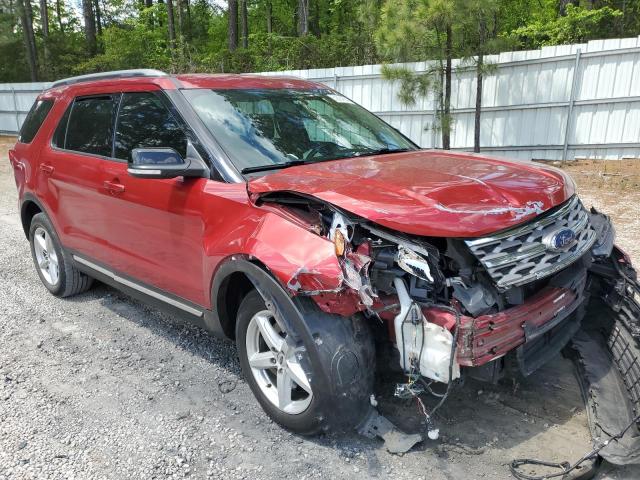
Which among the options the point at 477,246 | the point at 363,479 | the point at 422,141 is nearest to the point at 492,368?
the point at 477,246

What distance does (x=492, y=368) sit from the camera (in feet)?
8.74

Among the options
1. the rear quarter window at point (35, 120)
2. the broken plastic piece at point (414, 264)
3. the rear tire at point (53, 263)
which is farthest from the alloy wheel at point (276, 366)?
the rear quarter window at point (35, 120)

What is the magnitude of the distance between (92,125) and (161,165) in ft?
5.25

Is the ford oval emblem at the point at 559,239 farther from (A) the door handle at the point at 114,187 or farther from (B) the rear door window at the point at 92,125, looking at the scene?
(B) the rear door window at the point at 92,125

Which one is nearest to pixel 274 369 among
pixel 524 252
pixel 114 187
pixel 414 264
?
pixel 414 264

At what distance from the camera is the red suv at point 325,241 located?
2.52 meters

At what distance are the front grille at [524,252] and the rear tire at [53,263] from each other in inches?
149

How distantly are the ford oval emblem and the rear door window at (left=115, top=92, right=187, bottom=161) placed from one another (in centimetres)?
223

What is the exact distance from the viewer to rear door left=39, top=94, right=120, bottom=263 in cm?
412

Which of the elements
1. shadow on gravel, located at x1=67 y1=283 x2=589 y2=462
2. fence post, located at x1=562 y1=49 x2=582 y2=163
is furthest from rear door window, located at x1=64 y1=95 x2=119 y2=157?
fence post, located at x1=562 y1=49 x2=582 y2=163

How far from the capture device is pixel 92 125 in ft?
14.2

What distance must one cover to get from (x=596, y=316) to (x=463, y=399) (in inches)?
43.2

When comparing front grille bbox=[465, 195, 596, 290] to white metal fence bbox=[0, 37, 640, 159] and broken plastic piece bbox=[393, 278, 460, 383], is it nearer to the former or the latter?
broken plastic piece bbox=[393, 278, 460, 383]

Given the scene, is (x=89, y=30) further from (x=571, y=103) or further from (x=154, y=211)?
(x=154, y=211)
